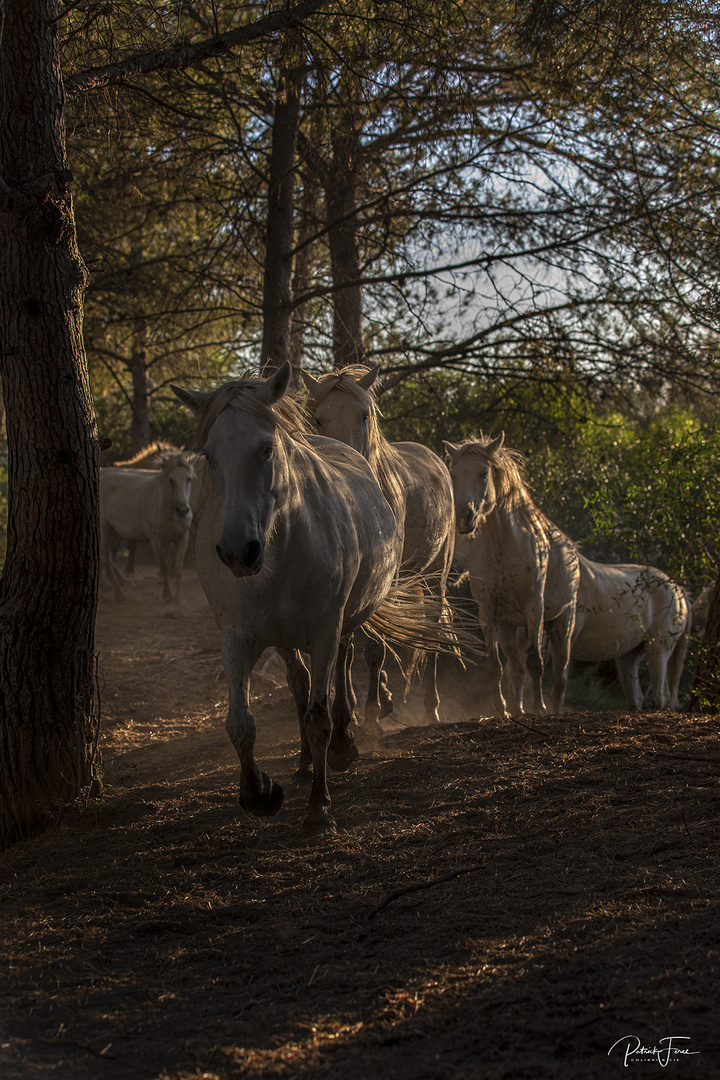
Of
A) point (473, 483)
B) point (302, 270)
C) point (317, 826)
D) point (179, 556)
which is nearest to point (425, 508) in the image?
point (473, 483)

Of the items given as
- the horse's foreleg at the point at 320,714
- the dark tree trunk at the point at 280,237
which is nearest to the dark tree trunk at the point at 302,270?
the dark tree trunk at the point at 280,237

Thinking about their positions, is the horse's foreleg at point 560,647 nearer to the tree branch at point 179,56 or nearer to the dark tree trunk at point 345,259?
the dark tree trunk at point 345,259

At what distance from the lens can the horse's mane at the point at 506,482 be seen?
686cm

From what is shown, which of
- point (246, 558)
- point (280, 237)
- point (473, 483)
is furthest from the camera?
point (280, 237)

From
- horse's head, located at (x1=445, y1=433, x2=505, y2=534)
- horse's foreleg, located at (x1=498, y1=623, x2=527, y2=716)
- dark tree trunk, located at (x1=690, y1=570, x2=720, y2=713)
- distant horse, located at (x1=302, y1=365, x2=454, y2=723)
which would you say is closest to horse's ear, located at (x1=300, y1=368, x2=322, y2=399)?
distant horse, located at (x1=302, y1=365, x2=454, y2=723)

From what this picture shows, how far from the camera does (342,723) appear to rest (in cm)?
495

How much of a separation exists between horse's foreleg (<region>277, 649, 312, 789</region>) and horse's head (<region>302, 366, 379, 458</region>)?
1.74 metres

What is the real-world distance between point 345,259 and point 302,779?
21.6 ft

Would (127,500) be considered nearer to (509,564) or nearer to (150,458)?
(150,458)

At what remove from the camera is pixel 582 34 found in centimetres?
598

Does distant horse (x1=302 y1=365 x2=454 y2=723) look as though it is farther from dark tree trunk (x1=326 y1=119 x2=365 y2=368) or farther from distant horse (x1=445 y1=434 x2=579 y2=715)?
dark tree trunk (x1=326 y1=119 x2=365 y2=368)

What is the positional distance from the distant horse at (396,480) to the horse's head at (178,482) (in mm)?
5521

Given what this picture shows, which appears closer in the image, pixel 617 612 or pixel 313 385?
pixel 313 385

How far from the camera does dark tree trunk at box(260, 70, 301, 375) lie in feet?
24.2
